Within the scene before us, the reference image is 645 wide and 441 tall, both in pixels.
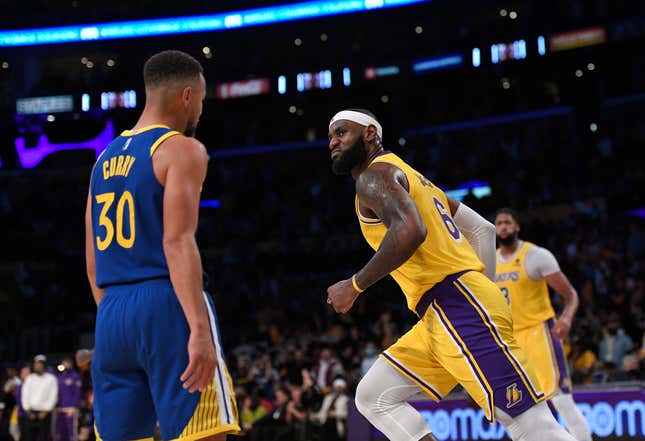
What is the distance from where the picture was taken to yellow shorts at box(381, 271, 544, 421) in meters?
4.63

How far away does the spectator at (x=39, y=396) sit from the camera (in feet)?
50.6

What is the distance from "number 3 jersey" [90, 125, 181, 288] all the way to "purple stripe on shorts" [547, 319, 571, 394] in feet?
16.7

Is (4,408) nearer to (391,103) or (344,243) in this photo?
(344,243)

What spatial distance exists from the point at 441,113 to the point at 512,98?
235cm

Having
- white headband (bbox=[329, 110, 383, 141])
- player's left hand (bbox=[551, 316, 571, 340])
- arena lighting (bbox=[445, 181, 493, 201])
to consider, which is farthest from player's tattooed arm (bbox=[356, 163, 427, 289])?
arena lighting (bbox=[445, 181, 493, 201])

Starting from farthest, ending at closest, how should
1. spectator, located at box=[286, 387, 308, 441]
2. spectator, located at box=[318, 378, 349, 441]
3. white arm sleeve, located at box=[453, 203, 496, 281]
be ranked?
spectator, located at box=[286, 387, 308, 441], spectator, located at box=[318, 378, 349, 441], white arm sleeve, located at box=[453, 203, 496, 281]

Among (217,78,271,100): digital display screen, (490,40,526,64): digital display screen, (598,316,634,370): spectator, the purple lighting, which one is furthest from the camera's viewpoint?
(217,78,271,100): digital display screen

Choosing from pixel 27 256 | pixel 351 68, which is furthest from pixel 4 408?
pixel 351 68

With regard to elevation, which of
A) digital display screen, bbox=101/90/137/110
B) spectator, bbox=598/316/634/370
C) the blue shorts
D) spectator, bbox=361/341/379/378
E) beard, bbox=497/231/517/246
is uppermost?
digital display screen, bbox=101/90/137/110

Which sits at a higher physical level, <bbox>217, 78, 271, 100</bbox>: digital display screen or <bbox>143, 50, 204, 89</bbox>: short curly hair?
<bbox>217, 78, 271, 100</bbox>: digital display screen

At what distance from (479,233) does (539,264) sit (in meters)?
2.62

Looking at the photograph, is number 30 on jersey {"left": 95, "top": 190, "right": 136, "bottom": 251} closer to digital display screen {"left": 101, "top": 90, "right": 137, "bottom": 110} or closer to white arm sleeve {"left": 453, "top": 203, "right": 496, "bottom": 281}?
white arm sleeve {"left": 453, "top": 203, "right": 496, "bottom": 281}

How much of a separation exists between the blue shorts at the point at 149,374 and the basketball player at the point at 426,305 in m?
1.20

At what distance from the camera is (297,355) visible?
17.2 metres
